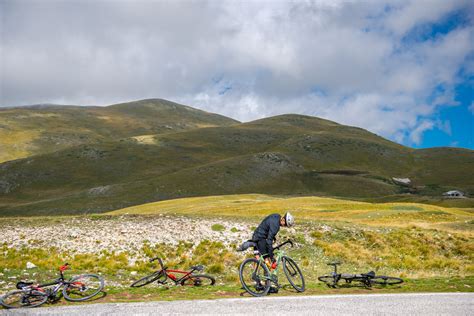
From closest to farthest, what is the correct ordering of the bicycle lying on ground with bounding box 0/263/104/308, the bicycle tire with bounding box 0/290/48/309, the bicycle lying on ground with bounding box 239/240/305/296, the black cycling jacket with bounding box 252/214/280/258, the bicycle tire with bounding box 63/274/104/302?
the bicycle tire with bounding box 0/290/48/309 < the bicycle lying on ground with bounding box 0/263/104/308 < the bicycle tire with bounding box 63/274/104/302 < the bicycle lying on ground with bounding box 239/240/305/296 < the black cycling jacket with bounding box 252/214/280/258

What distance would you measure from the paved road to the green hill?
8735 centimetres

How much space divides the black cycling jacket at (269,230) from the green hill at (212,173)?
3460 inches

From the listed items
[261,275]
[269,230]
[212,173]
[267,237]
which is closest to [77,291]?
[261,275]

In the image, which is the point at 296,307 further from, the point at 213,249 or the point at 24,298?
the point at 213,249

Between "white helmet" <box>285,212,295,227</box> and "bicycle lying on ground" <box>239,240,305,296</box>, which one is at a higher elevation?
"white helmet" <box>285,212,295,227</box>

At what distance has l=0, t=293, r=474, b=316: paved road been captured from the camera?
38.6ft

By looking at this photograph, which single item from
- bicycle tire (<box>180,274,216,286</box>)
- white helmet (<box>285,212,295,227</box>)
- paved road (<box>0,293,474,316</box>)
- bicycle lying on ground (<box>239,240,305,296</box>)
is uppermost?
white helmet (<box>285,212,295,227</box>)

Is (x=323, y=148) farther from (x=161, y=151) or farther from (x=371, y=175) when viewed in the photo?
(x=161, y=151)

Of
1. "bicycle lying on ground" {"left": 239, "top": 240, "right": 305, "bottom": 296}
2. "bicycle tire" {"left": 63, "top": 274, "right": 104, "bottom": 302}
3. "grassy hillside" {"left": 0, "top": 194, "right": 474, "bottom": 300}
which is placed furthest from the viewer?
"grassy hillside" {"left": 0, "top": 194, "right": 474, "bottom": 300}

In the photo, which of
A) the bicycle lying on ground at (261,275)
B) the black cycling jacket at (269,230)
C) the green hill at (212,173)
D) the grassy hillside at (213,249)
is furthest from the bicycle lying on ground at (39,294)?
the green hill at (212,173)

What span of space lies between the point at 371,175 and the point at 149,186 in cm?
8879

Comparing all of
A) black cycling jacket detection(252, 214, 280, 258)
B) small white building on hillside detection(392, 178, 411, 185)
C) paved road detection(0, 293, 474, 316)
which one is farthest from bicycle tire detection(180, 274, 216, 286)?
small white building on hillside detection(392, 178, 411, 185)

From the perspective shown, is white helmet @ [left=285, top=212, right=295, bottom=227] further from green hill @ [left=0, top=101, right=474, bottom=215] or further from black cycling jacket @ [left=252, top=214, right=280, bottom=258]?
green hill @ [left=0, top=101, right=474, bottom=215]

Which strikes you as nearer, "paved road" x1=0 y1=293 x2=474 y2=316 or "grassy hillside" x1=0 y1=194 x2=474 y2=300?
"paved road" x1=0 y1=293 x2=474 y2=316
